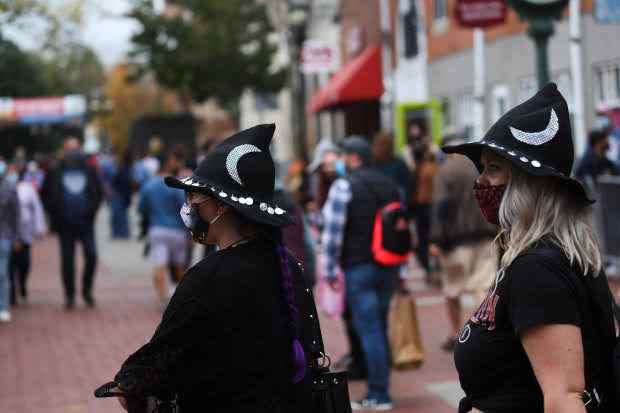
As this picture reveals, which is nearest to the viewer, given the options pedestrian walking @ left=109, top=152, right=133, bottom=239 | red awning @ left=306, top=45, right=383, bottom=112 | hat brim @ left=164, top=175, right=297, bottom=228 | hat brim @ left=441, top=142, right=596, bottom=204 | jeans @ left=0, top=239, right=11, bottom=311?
hat brim @ left=441, top=142, right=596, bottom=204

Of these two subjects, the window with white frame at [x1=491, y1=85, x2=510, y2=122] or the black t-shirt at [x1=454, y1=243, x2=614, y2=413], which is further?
the window with white frame at [x1=491, y1=85, x2=510, y2=122]

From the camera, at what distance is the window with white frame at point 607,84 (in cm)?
1488

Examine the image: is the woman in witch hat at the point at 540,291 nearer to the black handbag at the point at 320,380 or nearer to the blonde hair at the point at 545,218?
the blonde hair at the point at 545,218

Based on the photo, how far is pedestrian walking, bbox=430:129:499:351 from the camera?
843 centimetres

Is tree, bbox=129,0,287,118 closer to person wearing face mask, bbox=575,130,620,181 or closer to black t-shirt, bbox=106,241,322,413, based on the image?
person wearing face mask, bbox=575,130,620,181

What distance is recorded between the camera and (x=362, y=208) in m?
6.96

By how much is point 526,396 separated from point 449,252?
6029mm

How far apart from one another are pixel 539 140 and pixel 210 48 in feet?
91.5

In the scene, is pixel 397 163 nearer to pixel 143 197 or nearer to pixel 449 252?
pixel 143 197

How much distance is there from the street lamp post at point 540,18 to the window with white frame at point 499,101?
10.3 m

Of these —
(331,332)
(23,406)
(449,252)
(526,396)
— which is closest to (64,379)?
(23,406)

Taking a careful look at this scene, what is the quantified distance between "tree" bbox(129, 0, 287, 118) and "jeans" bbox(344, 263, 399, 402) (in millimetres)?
23517

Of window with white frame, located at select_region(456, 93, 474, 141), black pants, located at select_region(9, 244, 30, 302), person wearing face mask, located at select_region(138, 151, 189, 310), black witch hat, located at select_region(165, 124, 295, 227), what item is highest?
window with white frame, located at select_region(456, 93, 474, 141)

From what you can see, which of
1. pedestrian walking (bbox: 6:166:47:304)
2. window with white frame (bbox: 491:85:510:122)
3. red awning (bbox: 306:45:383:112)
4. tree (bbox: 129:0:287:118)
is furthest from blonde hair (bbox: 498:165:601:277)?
tree (bbox: 129:0:287:118)
